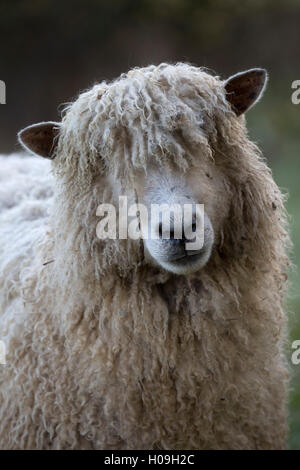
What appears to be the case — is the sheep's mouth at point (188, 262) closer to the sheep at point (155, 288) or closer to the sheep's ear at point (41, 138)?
the sheep at point (155, 288)

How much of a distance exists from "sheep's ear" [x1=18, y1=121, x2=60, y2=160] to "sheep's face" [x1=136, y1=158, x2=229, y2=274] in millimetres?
447

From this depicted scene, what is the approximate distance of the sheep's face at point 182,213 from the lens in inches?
92.4

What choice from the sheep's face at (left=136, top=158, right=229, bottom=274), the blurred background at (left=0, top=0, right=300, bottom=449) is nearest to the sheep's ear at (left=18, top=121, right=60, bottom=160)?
the sheep's face at (left=136, top=158, right=229, bottom=274)

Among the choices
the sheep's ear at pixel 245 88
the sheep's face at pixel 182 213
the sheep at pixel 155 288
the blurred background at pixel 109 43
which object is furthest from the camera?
the blurred background at pixel 109 43

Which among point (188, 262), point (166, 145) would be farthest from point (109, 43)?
point (188, 262)

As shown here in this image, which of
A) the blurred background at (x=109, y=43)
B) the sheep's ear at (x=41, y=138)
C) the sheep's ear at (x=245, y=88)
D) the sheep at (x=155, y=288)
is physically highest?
the blurred background at (x=109, y=43)

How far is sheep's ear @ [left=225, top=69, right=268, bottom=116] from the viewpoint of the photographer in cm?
268

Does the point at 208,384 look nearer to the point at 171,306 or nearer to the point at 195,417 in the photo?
the point at 195,417

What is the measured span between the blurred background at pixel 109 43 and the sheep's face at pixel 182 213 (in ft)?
31.9

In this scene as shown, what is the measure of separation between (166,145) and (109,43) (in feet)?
34.1

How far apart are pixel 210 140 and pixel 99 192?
421 millimetres

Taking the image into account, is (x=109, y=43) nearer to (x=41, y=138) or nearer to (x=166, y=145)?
(x=41, y=138)

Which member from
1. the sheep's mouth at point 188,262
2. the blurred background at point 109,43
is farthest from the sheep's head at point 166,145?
the blurred background at point 109,43

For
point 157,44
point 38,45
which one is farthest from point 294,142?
point 38,45
